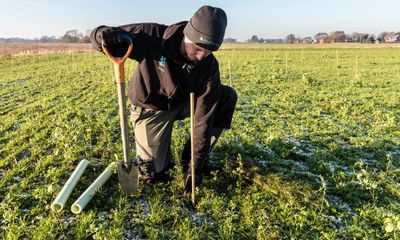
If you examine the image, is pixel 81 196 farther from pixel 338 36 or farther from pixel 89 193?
pixel 338 36

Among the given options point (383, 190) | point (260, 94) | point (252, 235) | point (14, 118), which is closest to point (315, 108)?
point (260, 94)

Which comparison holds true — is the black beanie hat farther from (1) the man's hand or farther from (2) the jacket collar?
(1) the man's hand

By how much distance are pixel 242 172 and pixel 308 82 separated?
27.3ft

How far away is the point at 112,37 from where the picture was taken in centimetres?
279

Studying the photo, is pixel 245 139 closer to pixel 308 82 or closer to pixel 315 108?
pixel 315 108

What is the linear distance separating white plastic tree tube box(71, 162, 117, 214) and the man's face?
151 cm

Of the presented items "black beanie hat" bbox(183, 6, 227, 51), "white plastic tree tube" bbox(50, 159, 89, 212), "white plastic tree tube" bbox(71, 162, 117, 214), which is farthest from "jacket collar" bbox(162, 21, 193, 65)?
"white plastic tree tube" bbox(50, 159, 89, 212)

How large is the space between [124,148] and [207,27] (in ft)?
4.35

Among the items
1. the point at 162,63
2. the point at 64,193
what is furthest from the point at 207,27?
the point at 64,193

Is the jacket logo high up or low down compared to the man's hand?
down

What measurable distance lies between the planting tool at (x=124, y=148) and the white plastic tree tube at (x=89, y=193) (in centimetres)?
25

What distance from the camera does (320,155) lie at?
186 inches

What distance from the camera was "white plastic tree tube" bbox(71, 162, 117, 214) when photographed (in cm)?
315

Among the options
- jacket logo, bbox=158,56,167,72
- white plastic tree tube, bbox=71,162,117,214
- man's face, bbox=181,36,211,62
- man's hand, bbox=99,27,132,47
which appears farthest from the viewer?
jacket logo, bbox=158,56,167,72
